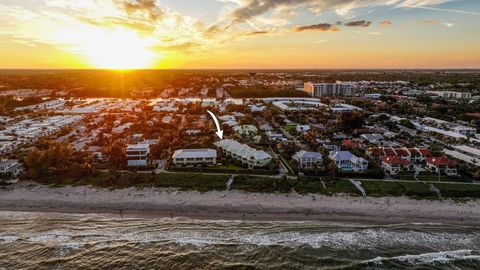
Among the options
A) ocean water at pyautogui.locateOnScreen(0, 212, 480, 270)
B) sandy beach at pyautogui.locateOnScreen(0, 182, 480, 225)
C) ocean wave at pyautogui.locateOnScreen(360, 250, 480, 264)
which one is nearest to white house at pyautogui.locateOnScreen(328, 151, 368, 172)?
sandy beach at pyautogui.locateOnScreen(0, 182, 480, 225)

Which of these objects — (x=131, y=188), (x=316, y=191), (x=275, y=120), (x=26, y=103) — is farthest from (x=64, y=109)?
(x=316, y=191)

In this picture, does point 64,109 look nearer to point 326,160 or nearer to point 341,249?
point 326,160

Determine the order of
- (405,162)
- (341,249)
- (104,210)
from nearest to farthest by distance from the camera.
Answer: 1. (341,249)
2. (104,210)
3. (405,162)

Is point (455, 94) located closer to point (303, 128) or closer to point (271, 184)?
point (303, 128)

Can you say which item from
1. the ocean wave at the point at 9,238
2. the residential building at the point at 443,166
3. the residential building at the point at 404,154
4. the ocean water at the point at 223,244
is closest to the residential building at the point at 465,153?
the residential building at the point at 404,154

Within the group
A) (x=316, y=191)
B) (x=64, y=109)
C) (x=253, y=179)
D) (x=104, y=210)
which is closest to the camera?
(x=104, y=210)

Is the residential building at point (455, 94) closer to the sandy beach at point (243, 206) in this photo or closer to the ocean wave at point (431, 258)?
the sandy beach at point (243, 206)

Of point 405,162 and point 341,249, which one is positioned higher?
point 405,162
